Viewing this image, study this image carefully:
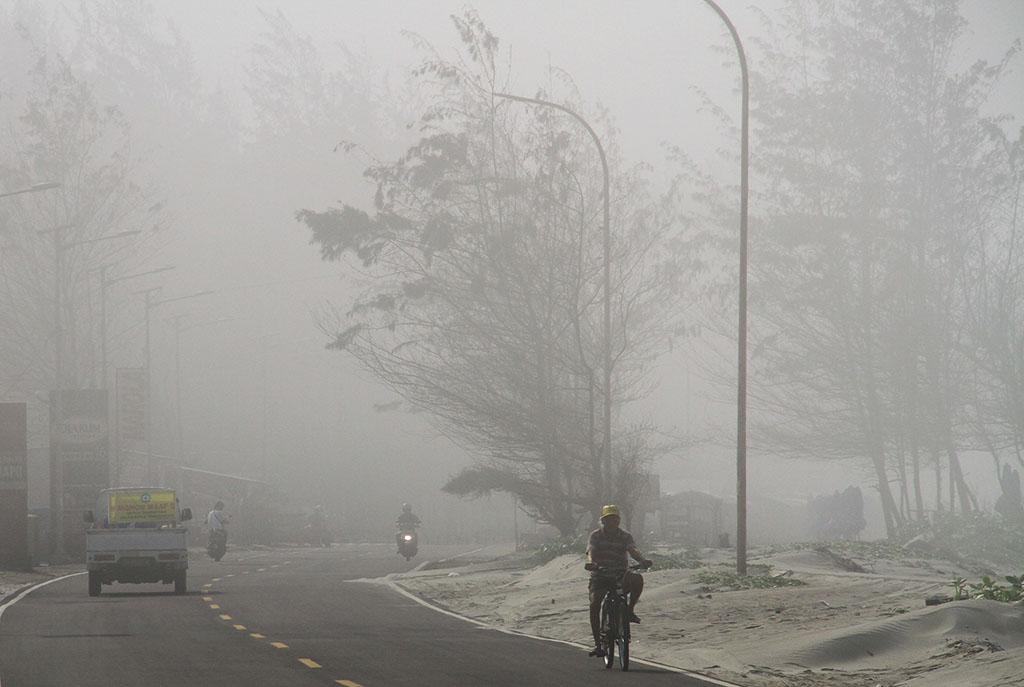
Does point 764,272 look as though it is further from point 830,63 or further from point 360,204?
point 360,204

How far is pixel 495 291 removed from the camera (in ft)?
150

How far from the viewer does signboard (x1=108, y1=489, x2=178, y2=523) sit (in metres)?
32.9

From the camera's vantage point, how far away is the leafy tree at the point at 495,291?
144 ft

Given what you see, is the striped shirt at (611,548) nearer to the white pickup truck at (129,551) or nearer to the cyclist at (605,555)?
the cyclist at (605,555)

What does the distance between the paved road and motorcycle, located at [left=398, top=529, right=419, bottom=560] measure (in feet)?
46.5

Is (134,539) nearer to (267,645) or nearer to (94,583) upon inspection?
(94,583)

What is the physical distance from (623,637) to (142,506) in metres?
18.8

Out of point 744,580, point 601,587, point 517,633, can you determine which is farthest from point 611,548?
point 744,580

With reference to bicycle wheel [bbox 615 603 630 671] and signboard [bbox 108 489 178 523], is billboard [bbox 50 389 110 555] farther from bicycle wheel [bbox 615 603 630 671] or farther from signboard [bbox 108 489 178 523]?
bicycle wheel [bbox 615 603 630 671]

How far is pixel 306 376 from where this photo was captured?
130 metres

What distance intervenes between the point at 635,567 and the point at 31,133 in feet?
202

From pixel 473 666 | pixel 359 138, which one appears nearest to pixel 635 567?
pixel 473 666

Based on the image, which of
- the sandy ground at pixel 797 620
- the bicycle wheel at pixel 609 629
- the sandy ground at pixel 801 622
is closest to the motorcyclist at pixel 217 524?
the sandy ground at pixel 797 620

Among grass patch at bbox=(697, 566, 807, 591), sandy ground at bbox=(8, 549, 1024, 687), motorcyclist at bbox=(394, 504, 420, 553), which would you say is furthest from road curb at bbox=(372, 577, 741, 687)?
motorcyclist at bbox=(394, 504, 420, 553)
